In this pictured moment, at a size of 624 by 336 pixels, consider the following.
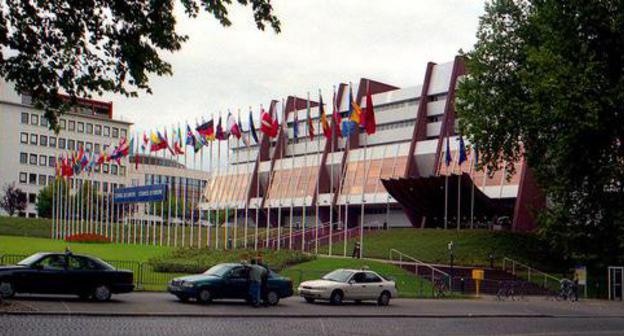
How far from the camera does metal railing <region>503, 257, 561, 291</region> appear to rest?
4534 centimetres

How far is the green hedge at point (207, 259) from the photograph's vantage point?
127 ft

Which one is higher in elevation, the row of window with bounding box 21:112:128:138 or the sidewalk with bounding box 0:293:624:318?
the row of window with bounding box 21:112:128:138

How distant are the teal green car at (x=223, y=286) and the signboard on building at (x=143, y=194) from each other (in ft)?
116

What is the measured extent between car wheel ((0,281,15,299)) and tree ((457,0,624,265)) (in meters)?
28.2

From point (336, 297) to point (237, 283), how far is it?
14.5 ft

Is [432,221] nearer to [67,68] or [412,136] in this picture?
[412,136]

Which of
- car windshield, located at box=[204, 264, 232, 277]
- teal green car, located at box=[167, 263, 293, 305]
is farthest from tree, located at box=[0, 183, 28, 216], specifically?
teal green car, located at box=[167, 263, 293, 305]

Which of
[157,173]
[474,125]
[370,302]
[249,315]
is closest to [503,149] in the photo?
[474,125]

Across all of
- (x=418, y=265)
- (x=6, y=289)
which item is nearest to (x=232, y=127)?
(x=418, y=265)

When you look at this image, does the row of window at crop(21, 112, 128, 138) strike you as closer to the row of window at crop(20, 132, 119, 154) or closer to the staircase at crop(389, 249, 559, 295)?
the row of window at crop(20, 132, 119, 154)

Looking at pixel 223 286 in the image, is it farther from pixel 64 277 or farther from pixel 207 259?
pixel 207 259

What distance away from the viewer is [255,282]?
83.4 ft

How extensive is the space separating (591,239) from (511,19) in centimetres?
1411

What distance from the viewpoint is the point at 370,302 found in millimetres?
31344
